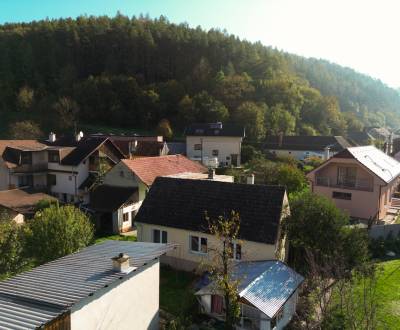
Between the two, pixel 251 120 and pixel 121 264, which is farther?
pixel 251 120

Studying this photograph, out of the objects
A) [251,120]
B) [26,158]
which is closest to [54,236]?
[26,158]

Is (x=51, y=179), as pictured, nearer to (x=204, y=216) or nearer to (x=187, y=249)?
(x=187, y=249)

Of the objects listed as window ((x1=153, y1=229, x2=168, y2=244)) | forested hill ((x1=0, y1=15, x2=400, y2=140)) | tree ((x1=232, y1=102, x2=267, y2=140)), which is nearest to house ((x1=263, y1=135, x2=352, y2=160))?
tree ((x1=232, y1=102, x2=267, y2=140))

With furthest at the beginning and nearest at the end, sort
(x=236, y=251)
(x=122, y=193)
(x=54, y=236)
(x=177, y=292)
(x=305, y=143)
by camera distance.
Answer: (x=305, y=143) → (x=122, y=193) → (x=236, y=251) → (x=177, y=292) → (x=54, y=236)

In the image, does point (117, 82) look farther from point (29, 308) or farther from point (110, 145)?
point (29, 308)

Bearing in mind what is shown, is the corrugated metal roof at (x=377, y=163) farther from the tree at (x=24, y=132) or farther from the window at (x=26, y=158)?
the tree at (x=24, y=132)

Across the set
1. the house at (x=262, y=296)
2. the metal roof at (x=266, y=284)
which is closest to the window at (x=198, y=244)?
the metal roof at (x=266, y=284)

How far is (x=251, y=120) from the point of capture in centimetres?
7525

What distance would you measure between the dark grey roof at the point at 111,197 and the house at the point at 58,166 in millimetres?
6448

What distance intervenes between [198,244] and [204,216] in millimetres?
1531

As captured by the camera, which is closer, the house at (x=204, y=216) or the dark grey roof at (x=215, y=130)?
the house at (x=204, y=216)

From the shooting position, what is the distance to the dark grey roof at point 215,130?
61.7 meters

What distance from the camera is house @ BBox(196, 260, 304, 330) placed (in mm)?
13695

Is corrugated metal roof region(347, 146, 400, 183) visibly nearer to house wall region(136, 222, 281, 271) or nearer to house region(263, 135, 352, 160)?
house wall region(136, 222, 281, 271)
